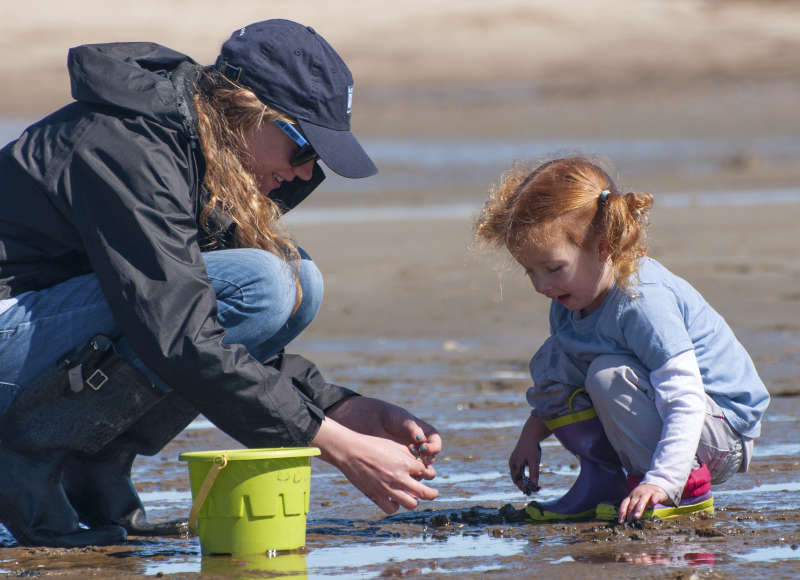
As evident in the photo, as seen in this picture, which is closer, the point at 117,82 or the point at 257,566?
the point at 257,566

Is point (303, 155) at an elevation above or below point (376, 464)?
above

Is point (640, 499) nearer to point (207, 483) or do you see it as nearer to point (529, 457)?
point (529, 457)

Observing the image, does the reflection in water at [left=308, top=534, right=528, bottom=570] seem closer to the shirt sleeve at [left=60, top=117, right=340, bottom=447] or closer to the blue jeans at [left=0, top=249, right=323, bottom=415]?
the shirt sleeve at [left=60, top=117, right=340, bottom=447]

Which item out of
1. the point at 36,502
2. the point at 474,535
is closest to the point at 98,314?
the point at 36,502

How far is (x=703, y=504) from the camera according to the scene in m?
3.21

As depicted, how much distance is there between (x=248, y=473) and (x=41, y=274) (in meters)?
0.76

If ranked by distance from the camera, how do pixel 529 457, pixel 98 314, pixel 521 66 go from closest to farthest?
1. pixel 98 314
2. pixel 529 457
3. pixel 521 66

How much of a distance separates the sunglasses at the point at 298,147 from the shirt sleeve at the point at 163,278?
266 millimetres

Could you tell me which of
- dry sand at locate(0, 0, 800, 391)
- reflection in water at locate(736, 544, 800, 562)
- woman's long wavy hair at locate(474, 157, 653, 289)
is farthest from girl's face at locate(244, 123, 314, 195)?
dry sand at locate(0, 0, 800, 391)

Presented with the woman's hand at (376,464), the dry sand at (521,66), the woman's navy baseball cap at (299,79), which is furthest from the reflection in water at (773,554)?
the dry sand at (521,66)

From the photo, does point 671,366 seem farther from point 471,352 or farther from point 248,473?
point 471,352

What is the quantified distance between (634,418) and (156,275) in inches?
47.6

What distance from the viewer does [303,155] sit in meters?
3.16

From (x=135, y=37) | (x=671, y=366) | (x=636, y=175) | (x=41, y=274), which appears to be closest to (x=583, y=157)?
(x=671, y=366)
